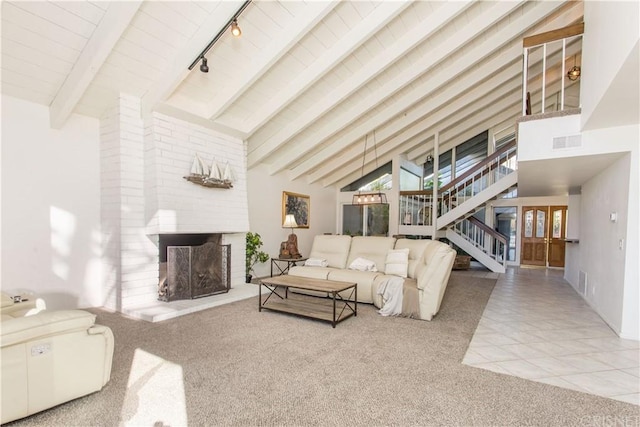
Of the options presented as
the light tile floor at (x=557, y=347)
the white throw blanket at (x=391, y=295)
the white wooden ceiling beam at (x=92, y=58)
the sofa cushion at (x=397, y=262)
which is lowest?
the light tile floor at (x=557, y=347)

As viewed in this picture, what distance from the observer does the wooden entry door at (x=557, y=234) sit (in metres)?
9.21

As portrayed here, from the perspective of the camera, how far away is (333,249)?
5707 millimetres

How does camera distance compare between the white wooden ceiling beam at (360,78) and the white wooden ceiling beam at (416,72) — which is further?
the white wooden ceiling beam at (416,72)

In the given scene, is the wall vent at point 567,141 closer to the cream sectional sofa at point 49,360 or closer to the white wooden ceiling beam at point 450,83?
the white wooden ceiling beam at point 450,83

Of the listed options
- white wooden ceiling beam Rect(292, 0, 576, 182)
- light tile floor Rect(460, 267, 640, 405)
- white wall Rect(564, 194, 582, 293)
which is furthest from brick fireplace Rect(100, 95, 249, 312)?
white wall Rect(564, 194, 582, 293)

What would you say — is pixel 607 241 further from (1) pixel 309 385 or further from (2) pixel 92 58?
(2) pixel 92 58

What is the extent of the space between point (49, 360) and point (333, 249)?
13.8 ft

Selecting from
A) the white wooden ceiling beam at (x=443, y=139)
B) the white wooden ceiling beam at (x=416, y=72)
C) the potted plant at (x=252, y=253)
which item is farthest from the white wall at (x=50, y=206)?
the white wooden ceiling beam at (x=443, y=139)

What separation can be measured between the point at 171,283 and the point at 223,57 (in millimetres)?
3169

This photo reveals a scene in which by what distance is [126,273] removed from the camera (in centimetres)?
423

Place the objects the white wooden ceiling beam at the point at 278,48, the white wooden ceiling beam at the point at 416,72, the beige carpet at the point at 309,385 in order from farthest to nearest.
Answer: the white wooden ceiling beam at the point at 416,72 → the white wooden ceiling beam at the point at 278,48 → the beige carpet at the point at 309,385

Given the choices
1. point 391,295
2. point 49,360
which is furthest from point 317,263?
point 49,360

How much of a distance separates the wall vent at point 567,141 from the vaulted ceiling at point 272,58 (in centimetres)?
204

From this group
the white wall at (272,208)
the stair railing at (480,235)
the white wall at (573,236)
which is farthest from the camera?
the stair railing at (480,235)
